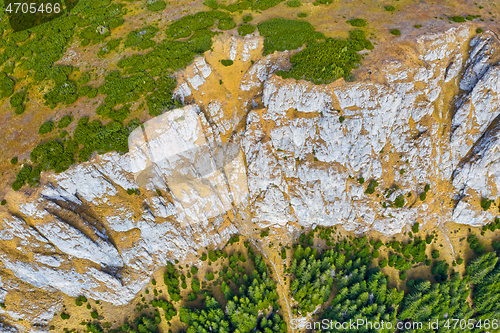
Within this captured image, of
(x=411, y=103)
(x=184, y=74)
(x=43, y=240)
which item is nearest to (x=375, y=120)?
(x=411, y=103)

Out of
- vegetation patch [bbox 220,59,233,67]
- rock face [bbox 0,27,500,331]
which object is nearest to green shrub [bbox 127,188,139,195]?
rock face [bbox 0,27,500,331]

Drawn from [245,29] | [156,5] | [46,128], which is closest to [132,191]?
[46,128]

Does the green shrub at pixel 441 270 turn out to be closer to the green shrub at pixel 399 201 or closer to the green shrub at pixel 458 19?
the green shrub at pixel 399 201

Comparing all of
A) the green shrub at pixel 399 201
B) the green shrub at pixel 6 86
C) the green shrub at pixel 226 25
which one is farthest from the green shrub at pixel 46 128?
the green shrub at pixel 399 201

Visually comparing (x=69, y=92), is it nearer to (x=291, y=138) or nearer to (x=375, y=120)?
(x=291, y=138)

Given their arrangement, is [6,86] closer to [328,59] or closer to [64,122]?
[64,122]

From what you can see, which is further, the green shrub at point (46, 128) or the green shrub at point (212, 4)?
the green shrub at point (212, 4)

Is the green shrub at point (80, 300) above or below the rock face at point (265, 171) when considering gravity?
below

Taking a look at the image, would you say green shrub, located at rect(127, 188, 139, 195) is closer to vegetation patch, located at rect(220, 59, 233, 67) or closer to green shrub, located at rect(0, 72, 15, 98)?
green shrub, located at rect(0, 72, 15, 98)

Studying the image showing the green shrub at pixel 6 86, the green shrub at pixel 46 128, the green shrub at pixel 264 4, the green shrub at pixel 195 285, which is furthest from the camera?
the green shrub at pixel 264 4
